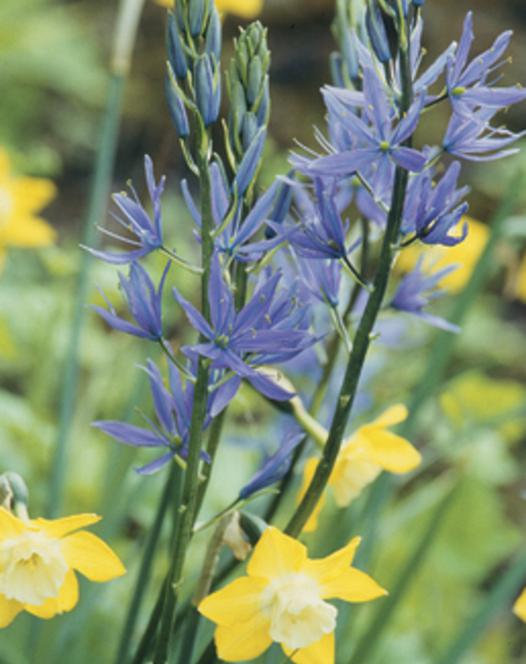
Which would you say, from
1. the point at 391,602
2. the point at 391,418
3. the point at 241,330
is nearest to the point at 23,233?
the point at 391,602

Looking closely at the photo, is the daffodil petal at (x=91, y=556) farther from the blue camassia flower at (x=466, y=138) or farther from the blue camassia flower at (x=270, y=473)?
the blue camassia flower at (x=466, y=138)

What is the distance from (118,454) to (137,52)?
308 cm

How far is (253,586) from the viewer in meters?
0.62

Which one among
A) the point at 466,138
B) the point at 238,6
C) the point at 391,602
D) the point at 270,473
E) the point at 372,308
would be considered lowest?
the point at 391,602

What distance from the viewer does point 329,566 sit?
2.02 ft

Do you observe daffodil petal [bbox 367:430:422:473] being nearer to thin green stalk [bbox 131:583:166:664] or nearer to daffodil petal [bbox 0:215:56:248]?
thin green stalk [bbox 131:583:166:664]

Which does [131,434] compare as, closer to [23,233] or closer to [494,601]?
[494,601]

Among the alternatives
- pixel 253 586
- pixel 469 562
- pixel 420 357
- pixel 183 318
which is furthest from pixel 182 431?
pixel 420 357

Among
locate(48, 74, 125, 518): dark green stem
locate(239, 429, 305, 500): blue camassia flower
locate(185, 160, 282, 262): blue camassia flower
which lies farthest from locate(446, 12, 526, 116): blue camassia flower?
locate(48, 74, 125, 518): dark green stem

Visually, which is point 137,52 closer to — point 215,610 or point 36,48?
point 36,48

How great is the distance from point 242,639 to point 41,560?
0.13 m

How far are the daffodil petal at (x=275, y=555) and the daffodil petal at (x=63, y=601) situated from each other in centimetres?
12

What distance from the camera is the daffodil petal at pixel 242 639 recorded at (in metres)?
0.61

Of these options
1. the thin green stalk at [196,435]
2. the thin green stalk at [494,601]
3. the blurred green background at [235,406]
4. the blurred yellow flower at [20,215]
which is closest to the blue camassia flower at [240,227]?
the thin green stalk at [196,435]
